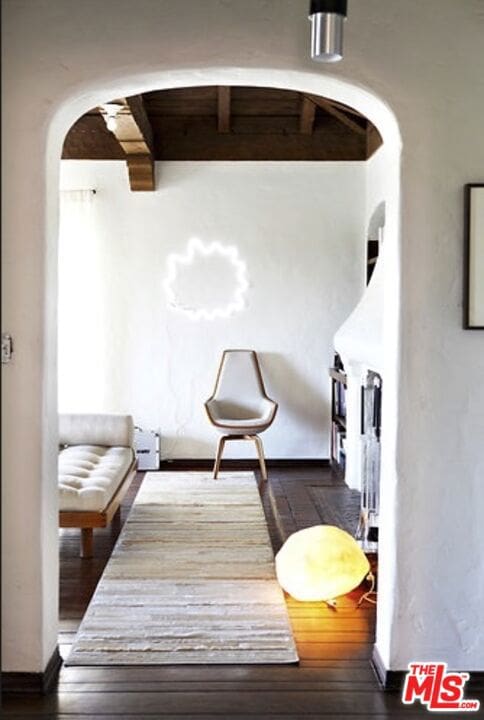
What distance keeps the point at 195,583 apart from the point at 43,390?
1.39m

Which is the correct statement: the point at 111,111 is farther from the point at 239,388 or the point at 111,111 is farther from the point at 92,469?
the point at 239,388

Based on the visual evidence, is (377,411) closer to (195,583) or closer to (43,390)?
(195,583)

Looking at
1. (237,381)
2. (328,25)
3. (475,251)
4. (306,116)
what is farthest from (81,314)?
(328,25)

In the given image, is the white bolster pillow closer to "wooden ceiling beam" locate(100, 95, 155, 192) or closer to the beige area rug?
the beige area rug

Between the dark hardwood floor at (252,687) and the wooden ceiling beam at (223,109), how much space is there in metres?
3.57

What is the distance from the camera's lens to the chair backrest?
5.81 meters

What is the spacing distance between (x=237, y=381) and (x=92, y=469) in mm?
2033

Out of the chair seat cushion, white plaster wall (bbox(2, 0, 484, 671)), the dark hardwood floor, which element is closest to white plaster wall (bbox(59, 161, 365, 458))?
the chair seat cushion

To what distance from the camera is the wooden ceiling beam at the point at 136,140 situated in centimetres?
438

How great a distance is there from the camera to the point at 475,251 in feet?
7.30

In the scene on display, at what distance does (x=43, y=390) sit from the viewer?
2.26 meters

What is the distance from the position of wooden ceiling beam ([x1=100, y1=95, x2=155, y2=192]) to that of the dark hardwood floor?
2.93m

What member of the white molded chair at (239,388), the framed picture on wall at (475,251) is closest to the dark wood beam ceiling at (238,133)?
the white molded chair at (239,388)

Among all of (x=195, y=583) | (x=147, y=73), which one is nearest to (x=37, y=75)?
(x=147, y=73)
